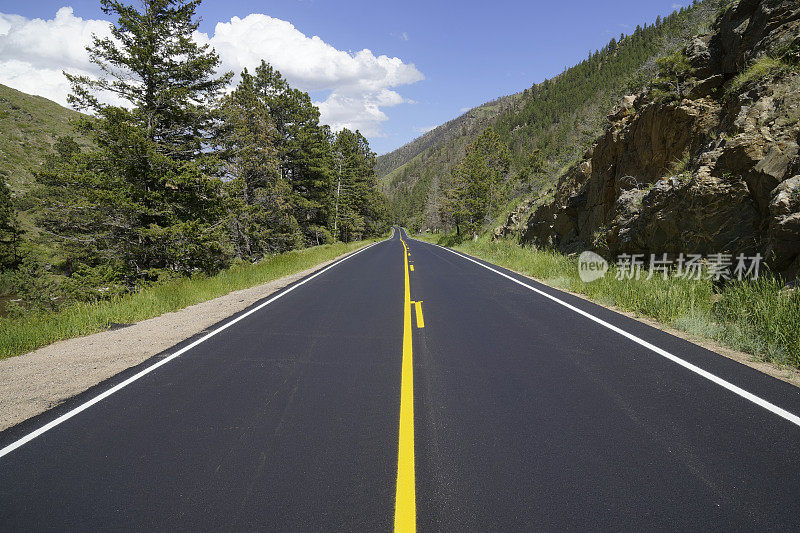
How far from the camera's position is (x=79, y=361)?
520 centimetres

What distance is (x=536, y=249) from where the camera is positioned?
1855 centimetres

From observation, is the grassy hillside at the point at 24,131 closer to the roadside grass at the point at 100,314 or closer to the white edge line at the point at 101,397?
the roadside grass at the point at 100,314

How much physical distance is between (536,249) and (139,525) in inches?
734

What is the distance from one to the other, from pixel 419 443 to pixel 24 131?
10126 centimetres

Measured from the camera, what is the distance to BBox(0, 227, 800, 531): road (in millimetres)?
2271

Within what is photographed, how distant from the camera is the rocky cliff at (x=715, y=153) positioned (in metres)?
6.66

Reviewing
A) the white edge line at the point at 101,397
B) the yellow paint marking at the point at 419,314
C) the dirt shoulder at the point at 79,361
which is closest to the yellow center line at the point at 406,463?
the yellow paint marking at the point at 419,314

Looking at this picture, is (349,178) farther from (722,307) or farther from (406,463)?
(406,463)

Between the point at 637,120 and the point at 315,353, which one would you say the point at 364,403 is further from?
the point at 637,120

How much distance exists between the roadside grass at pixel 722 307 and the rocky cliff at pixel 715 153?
73cm

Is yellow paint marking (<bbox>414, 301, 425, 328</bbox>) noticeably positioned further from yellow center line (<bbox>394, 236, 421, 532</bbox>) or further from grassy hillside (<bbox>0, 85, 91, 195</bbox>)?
grassy hillside (<bbox>0, 85, 91, 195</bbox>)

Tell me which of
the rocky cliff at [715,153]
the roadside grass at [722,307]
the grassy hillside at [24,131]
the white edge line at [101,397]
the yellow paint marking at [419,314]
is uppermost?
the grassy hillside at [24,131]

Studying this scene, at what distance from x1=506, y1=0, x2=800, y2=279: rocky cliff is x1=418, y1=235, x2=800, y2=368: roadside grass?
73cm

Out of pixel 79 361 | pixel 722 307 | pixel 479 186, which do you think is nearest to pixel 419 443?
pixel 79 361
